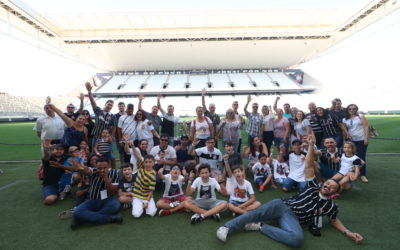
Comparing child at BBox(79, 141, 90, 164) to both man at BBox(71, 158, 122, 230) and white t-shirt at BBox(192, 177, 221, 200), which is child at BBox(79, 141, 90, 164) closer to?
man at BBox(71, 158, 122, 230)

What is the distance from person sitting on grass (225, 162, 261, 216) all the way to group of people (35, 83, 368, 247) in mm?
19

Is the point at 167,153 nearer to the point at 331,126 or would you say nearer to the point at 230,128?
the point at 230,128

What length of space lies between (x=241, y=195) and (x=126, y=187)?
8.24 feet

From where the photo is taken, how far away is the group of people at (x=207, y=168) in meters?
3.31

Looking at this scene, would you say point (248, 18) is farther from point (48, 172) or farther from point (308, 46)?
point (48, 172)

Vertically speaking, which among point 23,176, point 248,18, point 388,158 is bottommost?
point 23,176

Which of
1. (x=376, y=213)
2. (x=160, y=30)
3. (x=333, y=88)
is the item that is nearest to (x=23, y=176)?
(x=376, y=213)

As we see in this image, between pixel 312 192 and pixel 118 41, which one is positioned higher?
pixel 118 41

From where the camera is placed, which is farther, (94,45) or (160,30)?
(94,45)

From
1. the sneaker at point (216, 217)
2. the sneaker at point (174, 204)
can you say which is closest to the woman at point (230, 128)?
the sneaker at point (174, 204)

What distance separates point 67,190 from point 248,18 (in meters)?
26.6

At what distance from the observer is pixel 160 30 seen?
27766 mm

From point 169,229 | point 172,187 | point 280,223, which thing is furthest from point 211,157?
→ point 280,223

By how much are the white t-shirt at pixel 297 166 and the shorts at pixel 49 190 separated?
543 centimetres
